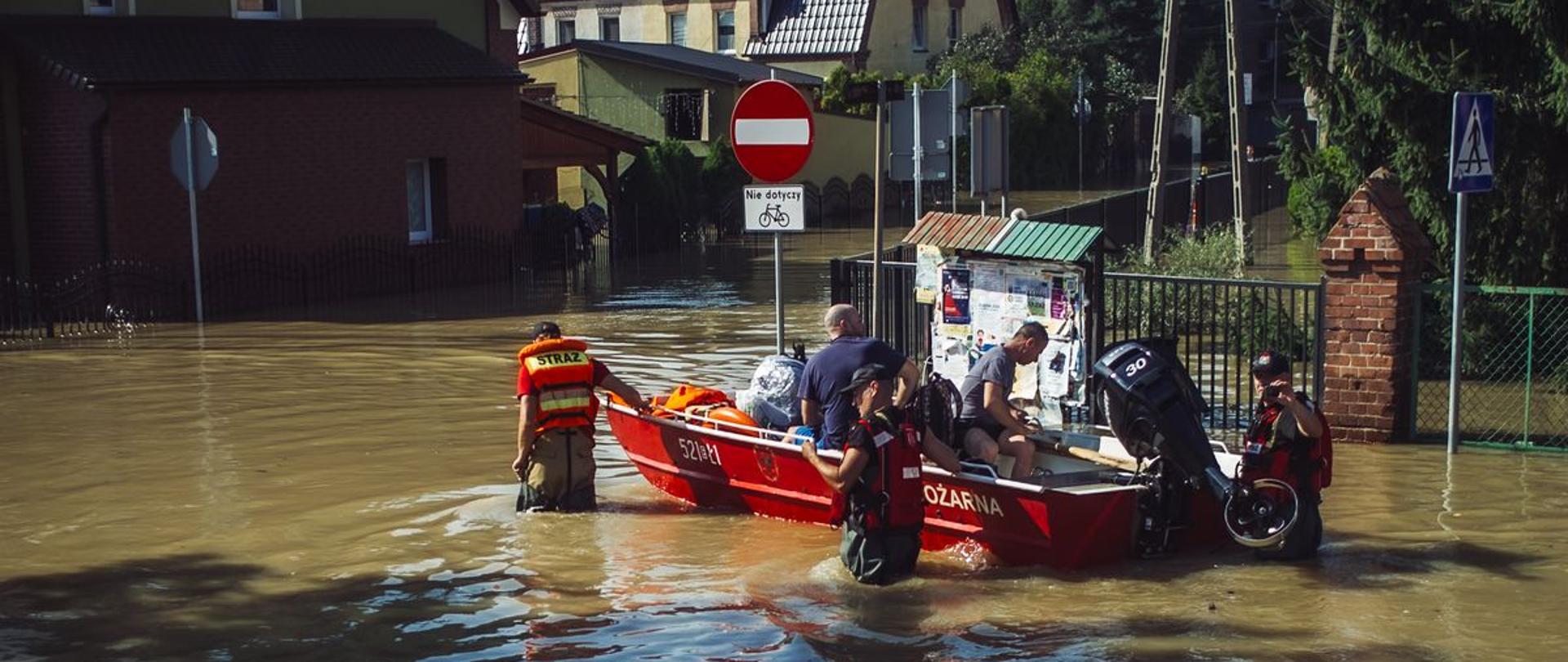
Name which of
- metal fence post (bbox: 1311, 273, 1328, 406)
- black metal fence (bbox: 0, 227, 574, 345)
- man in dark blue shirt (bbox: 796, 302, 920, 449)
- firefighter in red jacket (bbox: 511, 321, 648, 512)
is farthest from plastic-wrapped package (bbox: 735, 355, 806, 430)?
black metal fence (bbox: 0, 227, 574, 345)

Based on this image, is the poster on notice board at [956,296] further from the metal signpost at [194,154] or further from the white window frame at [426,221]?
the white window frame at [426,221]

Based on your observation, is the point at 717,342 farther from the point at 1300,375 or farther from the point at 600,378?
the point at 600,378

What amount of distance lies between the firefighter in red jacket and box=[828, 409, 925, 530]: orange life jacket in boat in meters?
2.58


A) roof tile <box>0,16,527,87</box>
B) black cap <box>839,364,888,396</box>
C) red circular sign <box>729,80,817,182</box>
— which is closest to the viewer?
black cap <box>839,364,888,396</box>

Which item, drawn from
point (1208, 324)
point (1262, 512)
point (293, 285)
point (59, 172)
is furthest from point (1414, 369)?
point (59, 172)

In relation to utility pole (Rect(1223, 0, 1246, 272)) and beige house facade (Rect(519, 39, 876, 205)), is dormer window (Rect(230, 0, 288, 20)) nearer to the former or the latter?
utility pole (Rect(1223, 0, 1246, 272))

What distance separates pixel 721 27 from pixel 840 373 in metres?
47.3

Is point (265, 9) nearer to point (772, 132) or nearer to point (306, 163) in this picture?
point (306, 163)

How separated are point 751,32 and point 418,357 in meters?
36.8

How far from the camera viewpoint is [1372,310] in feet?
47.0

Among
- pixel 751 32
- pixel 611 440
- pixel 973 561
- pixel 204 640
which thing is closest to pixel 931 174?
pixel 611 440

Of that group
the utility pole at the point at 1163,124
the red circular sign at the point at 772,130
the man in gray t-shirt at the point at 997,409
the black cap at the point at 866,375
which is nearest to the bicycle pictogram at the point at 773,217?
the red circular sign at the point at 772,130

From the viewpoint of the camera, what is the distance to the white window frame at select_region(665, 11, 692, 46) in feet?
191

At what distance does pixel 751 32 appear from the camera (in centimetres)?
5650
